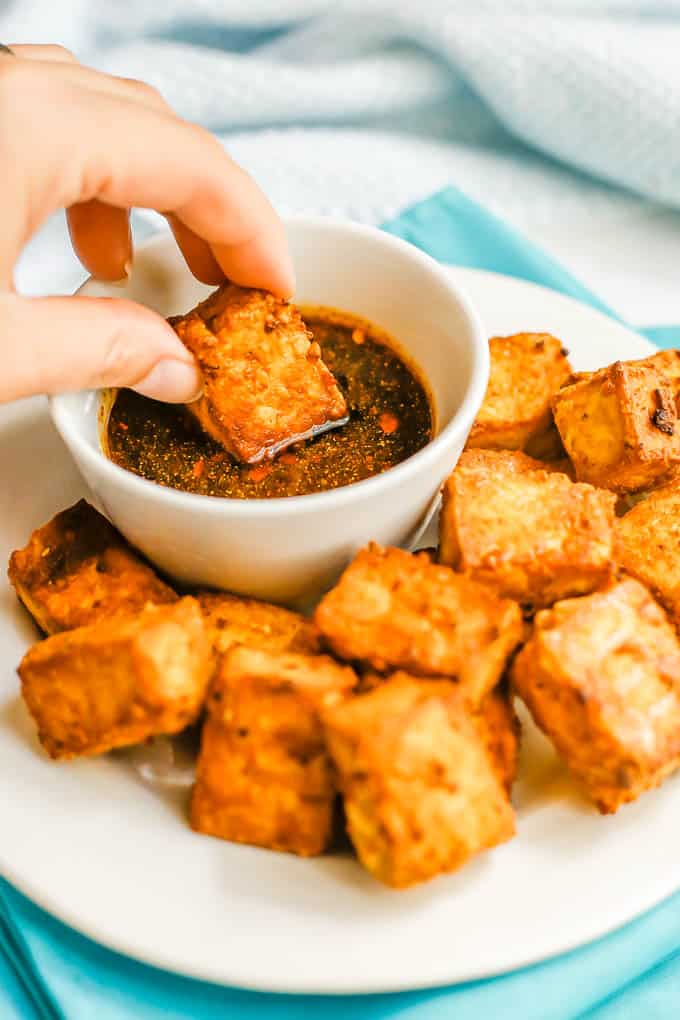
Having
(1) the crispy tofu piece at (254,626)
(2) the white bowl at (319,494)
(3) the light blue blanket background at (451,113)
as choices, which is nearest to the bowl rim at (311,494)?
(2) the white bowl at (319,494)

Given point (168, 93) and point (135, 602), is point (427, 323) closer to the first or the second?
point (135, 602)

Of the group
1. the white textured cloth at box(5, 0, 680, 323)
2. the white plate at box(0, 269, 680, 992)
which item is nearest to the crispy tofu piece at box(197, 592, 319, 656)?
the white plate at box(0, 269, 680, 992)

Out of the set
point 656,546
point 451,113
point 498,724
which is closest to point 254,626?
point 498,724

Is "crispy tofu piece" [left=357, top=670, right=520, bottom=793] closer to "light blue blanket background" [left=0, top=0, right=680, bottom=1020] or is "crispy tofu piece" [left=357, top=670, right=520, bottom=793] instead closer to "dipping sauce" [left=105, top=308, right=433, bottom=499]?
"dipping sauce" [left=105, top=308, right=433, bottom=499]

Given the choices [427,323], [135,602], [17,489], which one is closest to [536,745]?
[135,602]

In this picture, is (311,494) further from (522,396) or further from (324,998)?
(324,998)

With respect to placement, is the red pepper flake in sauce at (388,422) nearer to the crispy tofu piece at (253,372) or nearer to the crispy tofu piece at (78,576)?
the crispy tofu piece at (253,372)
